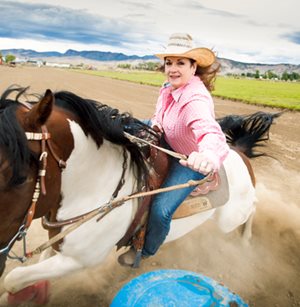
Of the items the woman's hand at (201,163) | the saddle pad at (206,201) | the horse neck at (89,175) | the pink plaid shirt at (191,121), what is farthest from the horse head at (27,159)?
the saddle pad at (206,201)

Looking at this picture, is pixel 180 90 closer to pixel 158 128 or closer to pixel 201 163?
pixel 158 128

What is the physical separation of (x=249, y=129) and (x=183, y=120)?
219 cm

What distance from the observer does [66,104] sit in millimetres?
2105

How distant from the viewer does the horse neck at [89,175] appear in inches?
81.0

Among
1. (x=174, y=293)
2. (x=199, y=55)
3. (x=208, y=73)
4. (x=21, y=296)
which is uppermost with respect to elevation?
(x=199, y=55)

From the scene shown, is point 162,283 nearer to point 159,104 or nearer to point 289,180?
point 159,104

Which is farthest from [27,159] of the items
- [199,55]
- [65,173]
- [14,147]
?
[199,55]

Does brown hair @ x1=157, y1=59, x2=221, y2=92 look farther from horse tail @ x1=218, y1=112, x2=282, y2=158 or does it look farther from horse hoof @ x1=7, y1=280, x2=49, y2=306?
horse hoof @ x1=7, y1=280, x2=49, y2=306

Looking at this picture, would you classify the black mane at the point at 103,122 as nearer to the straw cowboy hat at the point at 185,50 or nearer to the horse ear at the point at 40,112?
the horse ear at the point at 40,112

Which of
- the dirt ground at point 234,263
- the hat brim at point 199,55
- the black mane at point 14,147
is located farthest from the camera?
the dirt ground at point 234,263

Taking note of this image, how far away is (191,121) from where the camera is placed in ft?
7.91

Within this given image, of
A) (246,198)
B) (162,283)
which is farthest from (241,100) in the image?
(162,283)

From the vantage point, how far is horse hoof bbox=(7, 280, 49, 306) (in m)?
2.73

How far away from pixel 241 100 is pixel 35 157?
23.8 metres
